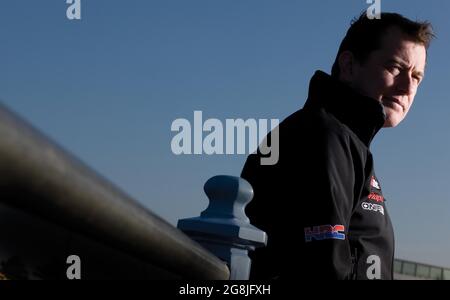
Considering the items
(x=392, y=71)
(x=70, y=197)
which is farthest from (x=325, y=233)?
(x=70, y=197)

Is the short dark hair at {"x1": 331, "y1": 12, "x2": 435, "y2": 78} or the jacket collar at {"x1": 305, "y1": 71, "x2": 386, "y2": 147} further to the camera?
the short dark hair at {"x1": 331, "y1": 12, "x2": 435, "y2": 78}

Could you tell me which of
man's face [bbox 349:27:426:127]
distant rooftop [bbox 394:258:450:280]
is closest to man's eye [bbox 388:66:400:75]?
man's face [bbox 349:27:426:127]

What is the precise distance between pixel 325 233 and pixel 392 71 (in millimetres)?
1116

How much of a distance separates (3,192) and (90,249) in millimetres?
554

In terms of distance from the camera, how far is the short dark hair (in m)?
2.95

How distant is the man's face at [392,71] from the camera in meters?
2.94

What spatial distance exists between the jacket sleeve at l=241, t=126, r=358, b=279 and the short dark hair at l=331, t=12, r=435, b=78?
0.71 meters

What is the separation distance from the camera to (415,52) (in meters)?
2.96

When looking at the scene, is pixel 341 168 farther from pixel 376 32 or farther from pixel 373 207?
pixel 376 32

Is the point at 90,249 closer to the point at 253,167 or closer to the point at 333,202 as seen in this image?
the point at 333,202

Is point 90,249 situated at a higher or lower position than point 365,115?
lower

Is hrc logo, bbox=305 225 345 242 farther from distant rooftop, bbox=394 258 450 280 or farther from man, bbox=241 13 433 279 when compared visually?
distant rooftop, bbox=394 258 450 280

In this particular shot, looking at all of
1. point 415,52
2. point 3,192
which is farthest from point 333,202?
point 3,192

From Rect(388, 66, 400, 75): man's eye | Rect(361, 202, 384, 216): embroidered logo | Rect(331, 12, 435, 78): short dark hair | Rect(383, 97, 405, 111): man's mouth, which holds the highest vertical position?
Rect(331, 12, 435, 78): short dark hair
